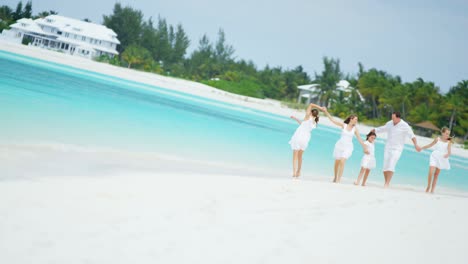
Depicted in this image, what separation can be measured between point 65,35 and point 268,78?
28480mm

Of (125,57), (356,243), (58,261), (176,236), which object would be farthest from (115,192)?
(125,57)

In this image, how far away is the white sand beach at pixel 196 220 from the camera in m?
3.92

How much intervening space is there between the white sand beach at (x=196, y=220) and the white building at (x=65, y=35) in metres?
63.3

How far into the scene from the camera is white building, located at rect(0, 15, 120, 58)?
219 ft

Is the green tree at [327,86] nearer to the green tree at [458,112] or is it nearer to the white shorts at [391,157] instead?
the green tree at [458,112]

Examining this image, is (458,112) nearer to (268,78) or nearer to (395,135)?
(268,78)

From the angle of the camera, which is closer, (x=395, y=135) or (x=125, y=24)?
(x=395, y=135)

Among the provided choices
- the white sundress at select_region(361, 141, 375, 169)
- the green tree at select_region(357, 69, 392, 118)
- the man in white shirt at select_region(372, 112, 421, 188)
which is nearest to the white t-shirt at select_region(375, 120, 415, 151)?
the man in white shirt at select_region(372, 112, 421, 188)

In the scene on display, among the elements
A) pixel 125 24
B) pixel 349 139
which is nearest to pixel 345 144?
pixel 349 139

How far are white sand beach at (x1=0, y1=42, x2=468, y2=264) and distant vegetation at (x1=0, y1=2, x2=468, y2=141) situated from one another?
2034 inches

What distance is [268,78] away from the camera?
77250 mm

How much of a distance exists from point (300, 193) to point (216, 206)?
1.73 metres

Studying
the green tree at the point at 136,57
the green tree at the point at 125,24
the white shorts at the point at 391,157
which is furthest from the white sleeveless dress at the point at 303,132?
the green tree at the point at 125,24

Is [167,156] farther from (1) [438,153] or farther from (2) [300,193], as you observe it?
(1) [438,153]
